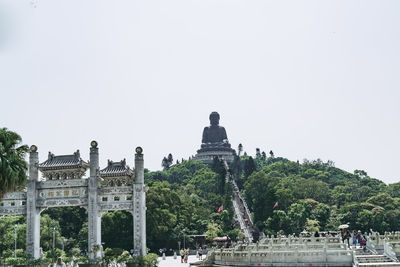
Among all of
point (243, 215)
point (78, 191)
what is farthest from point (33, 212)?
point (243, 215)

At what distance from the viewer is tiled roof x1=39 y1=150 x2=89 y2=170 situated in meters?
52.6

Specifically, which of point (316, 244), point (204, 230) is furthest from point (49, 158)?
point (204, 230)

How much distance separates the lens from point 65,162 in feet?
174

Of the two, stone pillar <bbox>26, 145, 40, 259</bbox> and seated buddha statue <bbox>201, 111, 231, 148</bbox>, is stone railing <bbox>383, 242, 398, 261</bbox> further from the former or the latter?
seated buddha statue <bbox>201, 111, 231, 148</bbox>

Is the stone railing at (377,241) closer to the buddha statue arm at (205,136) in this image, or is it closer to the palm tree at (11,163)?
the palm tree at (11,163)

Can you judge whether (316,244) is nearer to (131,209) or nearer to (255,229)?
(131,209)

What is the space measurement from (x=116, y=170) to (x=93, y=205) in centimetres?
388

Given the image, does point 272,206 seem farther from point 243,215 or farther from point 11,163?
point 11,163

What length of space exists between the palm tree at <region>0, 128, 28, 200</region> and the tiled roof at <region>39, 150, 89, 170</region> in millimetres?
24296

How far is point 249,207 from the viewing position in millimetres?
114000

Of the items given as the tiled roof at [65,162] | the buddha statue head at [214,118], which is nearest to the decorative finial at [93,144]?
the tiled roof at [65,162]

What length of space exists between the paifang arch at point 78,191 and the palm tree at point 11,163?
77.9 ft

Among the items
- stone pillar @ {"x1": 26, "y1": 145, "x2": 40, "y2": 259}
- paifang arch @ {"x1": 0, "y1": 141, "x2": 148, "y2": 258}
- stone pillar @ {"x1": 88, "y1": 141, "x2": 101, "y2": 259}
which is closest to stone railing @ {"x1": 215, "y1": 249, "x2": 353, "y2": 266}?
paifang arch @ {"x1": 0, "y1": 141, "x2": 148, "y2": 258}

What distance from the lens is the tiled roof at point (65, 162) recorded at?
52625 mm
